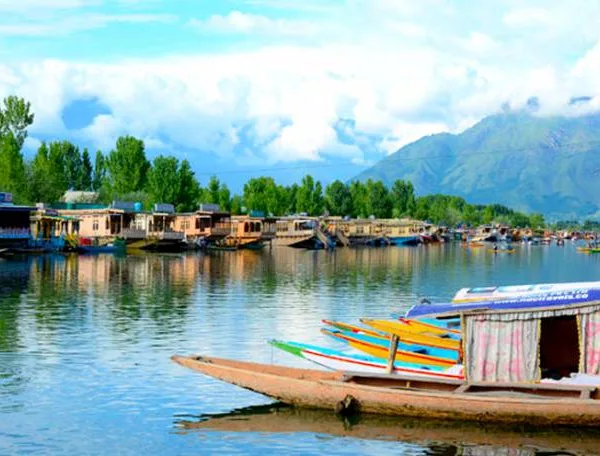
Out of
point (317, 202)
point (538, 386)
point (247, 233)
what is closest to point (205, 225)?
point (247, 233)

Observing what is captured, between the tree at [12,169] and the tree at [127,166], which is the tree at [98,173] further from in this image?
the tree at [12,169]

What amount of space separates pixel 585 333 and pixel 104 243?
68512 millimetres

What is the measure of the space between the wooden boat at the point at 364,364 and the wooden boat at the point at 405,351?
391 mm

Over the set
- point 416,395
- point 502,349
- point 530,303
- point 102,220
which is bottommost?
point 416,395

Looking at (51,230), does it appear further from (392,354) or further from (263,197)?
(392,354)

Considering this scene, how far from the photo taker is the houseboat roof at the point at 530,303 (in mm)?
18672

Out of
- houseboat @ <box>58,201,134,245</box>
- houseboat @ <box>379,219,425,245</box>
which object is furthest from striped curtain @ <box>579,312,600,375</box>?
houseboat @ <box>379,219,425,245</box>

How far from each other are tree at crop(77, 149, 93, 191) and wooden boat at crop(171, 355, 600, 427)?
110 meters

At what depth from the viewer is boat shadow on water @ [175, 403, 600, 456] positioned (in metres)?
17.3

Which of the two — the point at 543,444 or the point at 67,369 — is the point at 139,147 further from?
the point at 543,444

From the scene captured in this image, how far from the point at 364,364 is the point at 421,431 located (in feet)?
8.37

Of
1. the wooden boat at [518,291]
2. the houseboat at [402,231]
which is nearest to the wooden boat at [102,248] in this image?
the wooden boat at [518,291]

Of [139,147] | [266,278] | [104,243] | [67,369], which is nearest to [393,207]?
[139,147]

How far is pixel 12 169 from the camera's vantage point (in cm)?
8831
